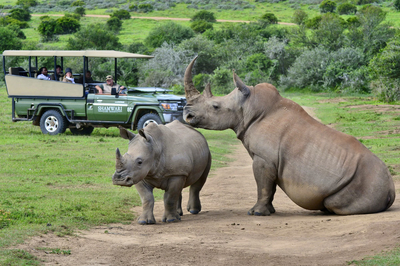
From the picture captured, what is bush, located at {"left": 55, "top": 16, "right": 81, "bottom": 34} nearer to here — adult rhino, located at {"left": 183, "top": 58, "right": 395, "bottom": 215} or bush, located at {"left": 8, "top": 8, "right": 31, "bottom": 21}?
bush, located at {"left": 8, "top": 8, "right": 31, "bottom": 21}

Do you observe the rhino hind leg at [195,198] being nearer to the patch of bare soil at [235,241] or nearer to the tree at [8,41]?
the patch of bare soil at [235,241]

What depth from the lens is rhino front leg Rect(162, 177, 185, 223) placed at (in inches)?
318

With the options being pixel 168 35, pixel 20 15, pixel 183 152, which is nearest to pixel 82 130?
pixel 183 152

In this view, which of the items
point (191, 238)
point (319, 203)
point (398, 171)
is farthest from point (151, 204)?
point (398, 171)

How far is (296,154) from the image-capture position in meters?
8.12

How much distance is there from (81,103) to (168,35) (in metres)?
32.0

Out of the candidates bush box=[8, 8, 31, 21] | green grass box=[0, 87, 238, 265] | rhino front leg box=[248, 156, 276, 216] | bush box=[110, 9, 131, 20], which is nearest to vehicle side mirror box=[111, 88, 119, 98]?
green grass box=[0, 87, 238, 265]

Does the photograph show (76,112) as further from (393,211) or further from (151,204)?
(393,211)

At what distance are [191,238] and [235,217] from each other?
1658 millimetres

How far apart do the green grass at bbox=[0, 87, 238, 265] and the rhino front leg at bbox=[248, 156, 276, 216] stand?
1.89m

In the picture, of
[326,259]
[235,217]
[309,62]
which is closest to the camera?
[326,259]

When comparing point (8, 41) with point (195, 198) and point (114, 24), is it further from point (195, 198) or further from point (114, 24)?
point (195, 198)

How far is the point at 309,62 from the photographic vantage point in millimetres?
39250

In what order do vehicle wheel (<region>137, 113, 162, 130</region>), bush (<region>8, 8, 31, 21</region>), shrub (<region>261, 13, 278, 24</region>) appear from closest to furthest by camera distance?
vehicle wheel (<region>137, 113, 162, 130</region>)
shrub (<region>261, 13, 278, 24</region>)
bush (<region>8, 8, 31, 21</region>)
